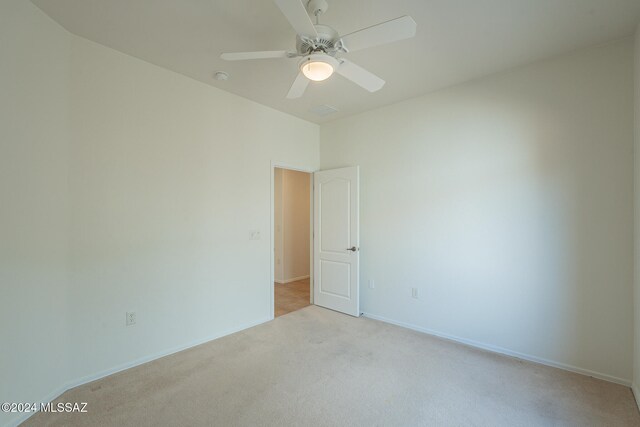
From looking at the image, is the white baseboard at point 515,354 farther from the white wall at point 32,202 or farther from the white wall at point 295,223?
the white wall at point 32,202

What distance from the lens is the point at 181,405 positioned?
6.63ft

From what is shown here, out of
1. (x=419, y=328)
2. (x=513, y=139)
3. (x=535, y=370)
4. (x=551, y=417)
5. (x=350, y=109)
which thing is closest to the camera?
(x=551, y=417)

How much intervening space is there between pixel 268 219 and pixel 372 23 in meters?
2.42

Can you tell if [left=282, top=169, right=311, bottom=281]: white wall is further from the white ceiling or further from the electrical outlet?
the electrical outlet

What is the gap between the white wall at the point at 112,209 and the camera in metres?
1.84

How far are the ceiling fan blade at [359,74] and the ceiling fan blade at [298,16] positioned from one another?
30cm

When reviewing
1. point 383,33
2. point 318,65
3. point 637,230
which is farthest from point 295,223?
point 637,230

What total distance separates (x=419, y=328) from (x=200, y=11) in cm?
367

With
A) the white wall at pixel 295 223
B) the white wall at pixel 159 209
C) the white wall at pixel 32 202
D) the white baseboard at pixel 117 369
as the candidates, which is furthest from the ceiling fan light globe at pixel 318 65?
the white wall at pixel 295 223

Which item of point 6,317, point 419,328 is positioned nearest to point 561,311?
point 419,328

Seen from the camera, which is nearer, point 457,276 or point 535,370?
point 535,370

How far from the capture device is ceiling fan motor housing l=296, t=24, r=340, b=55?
1649 mm

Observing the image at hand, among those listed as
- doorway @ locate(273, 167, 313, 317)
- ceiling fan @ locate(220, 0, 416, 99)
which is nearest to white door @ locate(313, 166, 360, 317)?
doorway @ locate(273, 167, 313, 317)

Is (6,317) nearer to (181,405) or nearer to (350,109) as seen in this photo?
(181,405)
